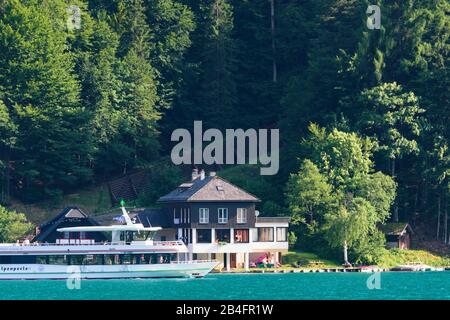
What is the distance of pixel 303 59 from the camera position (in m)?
136

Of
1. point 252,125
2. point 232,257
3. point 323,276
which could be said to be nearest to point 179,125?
point 252,125

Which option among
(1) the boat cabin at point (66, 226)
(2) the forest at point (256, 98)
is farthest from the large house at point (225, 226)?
(1) the boat cabin at point (66, 226)

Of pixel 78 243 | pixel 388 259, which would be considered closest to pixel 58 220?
pixel 78 243

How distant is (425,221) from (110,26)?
3366cm

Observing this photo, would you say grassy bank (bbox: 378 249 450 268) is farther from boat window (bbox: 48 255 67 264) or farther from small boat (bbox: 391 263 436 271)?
boat window (bbox: 48 255 67 264)

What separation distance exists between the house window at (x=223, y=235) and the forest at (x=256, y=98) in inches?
195

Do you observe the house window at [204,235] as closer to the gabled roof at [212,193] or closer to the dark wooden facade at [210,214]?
the dark wooden facade at [210,214]

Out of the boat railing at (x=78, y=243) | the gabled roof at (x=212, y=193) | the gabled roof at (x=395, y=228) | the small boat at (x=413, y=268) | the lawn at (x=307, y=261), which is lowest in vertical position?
the small boat at (x=413, y=268)

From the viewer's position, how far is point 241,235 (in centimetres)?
11062

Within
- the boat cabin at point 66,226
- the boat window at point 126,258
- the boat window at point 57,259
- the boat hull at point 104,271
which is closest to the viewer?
the boat hull at point 104,271

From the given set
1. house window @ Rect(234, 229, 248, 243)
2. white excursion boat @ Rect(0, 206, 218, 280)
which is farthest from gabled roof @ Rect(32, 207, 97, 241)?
house window @ Rect(234, 229, 248, 243)

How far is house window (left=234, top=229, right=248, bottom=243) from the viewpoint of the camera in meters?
110

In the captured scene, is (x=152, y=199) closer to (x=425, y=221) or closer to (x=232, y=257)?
(x=232, y=257)

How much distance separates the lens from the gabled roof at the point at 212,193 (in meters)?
110
